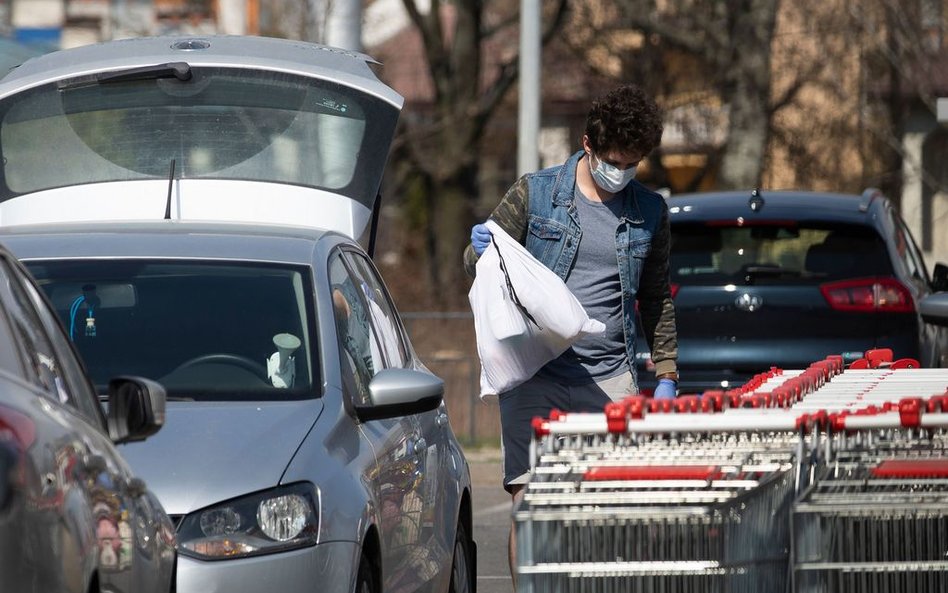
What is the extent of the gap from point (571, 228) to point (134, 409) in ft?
7.81

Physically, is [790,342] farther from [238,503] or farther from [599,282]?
[238,503]

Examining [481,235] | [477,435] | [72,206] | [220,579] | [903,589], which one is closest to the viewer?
[903,589]

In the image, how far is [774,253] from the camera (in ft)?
31.3

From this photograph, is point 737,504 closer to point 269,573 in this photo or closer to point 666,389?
point 269,573

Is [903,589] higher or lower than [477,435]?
higher

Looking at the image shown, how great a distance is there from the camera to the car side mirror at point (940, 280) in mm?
10594

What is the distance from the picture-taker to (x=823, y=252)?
9500 mm

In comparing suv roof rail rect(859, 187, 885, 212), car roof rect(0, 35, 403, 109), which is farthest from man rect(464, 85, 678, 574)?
suv roof rail rect(859, 187, 885, 212)

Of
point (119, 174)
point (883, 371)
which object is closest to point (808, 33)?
point (119, 174)

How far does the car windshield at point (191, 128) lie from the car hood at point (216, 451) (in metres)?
2.80

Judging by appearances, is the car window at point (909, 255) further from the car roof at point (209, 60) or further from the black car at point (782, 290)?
the car roof at point (209, 60)

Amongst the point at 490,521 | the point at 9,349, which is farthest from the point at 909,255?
the point at 9,349

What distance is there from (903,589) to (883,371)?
A: 75.5 inches

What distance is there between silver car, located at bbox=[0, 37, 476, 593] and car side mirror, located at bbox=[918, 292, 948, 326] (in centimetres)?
262
